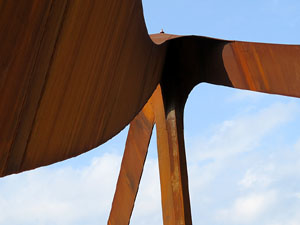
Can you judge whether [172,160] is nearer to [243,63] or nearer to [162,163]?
[162,163]

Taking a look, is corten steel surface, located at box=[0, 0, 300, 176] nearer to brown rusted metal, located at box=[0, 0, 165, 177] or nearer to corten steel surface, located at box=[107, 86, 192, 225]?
brown rusted metal, located at box=[0, 0, 165, 177]

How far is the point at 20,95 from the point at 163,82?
13.7 ft

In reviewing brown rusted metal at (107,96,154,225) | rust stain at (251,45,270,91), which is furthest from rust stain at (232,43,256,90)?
brown rusted metal at (107,96,154,225)

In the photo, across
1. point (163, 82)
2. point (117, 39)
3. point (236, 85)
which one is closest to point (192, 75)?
point (163, 82)

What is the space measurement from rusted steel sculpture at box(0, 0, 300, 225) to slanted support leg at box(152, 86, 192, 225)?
1cm

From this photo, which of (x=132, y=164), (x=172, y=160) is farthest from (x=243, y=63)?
(x=132, y=164)

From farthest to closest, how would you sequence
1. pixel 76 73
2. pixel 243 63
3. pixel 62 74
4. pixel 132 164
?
pixel 132 164, pixel 243 63, pixel 76 73, pixel 62 74

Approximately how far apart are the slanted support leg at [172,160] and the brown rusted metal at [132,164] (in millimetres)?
458

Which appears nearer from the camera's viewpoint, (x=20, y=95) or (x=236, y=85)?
(x=20, y=95)

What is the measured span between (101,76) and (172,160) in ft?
10.1

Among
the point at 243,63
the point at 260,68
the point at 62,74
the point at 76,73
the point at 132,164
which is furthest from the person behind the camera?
the point at 132,164

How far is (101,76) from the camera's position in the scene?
4.10 m

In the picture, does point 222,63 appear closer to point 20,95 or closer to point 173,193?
point 173,193

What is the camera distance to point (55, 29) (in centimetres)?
318
